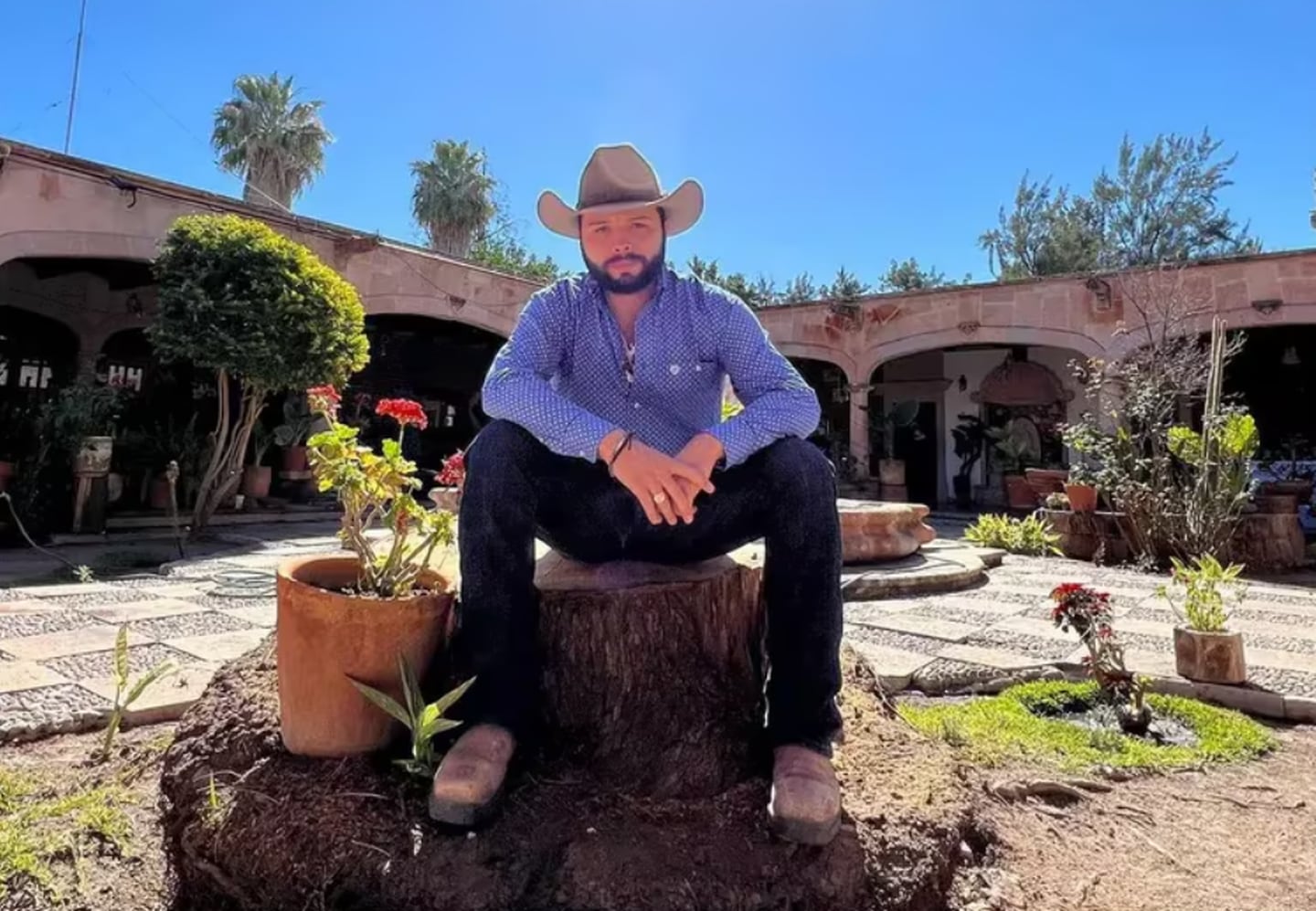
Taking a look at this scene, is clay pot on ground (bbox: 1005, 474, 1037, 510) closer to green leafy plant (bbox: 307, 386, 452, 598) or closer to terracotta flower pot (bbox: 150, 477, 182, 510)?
terracotta flower pot (bbox: 150, 477, 182, 510)

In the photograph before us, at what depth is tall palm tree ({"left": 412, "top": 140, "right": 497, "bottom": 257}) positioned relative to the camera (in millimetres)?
21562

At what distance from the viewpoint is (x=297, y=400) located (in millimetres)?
8789

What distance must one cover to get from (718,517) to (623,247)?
24.2 inches

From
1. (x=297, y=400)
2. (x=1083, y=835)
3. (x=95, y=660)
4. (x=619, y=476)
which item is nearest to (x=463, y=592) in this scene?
(x=619, y=476)

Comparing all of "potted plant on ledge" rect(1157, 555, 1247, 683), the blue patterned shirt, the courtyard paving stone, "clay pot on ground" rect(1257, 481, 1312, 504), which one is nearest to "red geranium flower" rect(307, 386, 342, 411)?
the blue patterned shirt

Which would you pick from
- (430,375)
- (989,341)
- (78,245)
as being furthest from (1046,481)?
(78,245)

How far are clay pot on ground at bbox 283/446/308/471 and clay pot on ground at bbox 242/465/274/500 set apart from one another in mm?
445

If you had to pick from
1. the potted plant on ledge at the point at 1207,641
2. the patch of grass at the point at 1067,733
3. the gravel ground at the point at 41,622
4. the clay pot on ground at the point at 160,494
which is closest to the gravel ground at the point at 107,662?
the gravel ground at the point at 41,622

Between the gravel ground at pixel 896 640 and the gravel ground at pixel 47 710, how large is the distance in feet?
9.83

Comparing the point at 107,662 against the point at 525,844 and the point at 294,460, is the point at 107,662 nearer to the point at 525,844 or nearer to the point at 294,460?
the point at 525,844

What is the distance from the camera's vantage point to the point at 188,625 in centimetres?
350

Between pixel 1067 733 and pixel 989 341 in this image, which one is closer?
pixel 1067 733

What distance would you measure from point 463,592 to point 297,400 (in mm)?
8407

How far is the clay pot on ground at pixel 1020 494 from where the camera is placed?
35.8 ft
